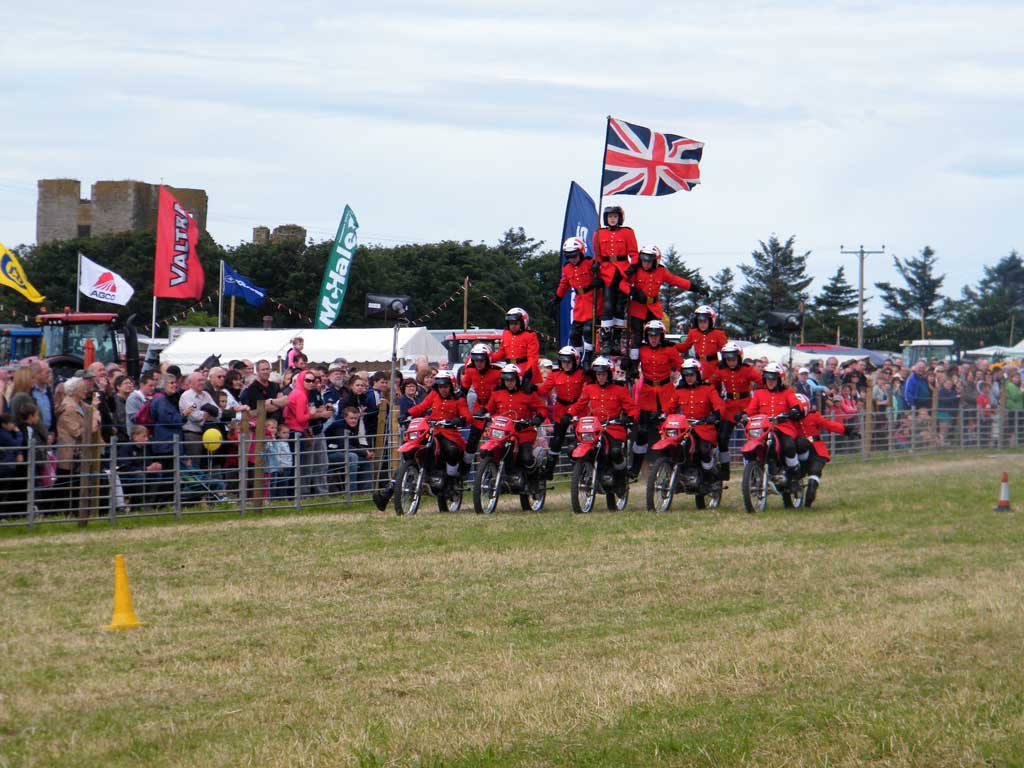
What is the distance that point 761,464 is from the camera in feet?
61.6

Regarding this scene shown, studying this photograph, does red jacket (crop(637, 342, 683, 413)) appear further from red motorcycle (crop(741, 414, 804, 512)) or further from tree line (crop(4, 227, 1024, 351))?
tree line (crop(4, 227, 1024, 351))

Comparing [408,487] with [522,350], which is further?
[522,350]

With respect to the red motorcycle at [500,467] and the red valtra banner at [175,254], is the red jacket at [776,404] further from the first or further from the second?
the red valtra banner at [175,254]

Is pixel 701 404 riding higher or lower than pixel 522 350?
lower

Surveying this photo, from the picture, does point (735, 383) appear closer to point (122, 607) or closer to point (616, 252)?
point (616, 252)

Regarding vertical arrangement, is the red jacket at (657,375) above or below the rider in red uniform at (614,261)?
below

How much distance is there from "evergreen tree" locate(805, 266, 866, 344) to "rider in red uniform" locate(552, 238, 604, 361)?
7487 centimetres

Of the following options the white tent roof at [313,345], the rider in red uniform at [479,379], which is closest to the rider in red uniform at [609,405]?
the rider in red uniform at [479,379]

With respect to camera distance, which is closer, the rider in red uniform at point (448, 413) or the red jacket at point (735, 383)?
the rider in red uniform at point (448, 413)

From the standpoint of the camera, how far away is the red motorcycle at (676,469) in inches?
737

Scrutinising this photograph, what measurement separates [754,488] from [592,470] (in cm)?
197

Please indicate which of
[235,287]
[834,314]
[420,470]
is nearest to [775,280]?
[834,314]

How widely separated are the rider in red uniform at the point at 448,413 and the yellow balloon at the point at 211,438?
237 cm

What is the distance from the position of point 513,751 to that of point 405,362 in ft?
96.9
